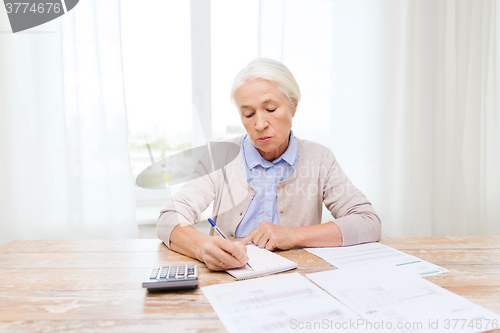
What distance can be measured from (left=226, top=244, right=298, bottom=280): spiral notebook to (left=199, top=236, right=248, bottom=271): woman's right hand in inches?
0.8

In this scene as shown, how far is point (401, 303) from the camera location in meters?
0.64

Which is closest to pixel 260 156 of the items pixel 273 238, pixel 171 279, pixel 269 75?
pixel 269 75

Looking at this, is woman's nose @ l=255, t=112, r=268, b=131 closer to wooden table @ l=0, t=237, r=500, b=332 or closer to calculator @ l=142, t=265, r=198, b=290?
wooden table @ l=0, t=237, r=500, b=332

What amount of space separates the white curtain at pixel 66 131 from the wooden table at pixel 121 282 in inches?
30.5

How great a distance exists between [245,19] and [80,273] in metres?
1.70

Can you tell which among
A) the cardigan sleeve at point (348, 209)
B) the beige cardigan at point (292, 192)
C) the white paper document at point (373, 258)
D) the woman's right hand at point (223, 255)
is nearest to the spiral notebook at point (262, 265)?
the woman's right hand at point (223, 255)

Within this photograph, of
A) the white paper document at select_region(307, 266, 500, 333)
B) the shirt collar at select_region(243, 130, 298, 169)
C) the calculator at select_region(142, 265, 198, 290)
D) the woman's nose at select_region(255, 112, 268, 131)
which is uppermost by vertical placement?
the woman's nose at select_region(255, 112, 268, 131)

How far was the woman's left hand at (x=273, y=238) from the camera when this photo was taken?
0.99 metres

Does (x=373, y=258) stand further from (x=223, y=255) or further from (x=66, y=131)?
(x=66, y=131)

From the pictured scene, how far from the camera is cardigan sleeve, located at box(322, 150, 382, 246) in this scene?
1.06m

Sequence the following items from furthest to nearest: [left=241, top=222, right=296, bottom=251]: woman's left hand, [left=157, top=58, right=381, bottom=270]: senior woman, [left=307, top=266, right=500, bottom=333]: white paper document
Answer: [left=157, top=58, right=381, bottom=270]: senior woman → [left=241, top=222, right=296, bottom=251]: woman's left hand → [left=307, top=266, right=500, bottom=333]: white paper document

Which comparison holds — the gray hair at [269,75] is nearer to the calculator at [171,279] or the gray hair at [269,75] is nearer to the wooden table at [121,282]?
the wooden table at [121,282]

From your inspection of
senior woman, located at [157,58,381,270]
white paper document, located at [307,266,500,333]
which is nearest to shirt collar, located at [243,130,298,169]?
senior woman, located at [157,58,381,270]

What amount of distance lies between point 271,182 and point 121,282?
0.71 m
